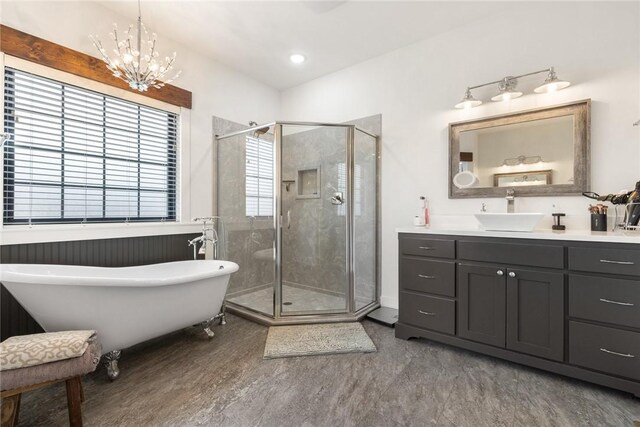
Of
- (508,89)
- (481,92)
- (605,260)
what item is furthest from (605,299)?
(481,92)

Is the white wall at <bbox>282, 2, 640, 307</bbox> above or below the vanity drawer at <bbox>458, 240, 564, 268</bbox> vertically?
above

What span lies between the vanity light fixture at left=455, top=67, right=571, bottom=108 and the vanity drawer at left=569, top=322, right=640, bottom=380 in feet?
5.61

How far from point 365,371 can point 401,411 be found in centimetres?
40

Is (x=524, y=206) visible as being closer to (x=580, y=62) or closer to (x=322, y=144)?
(x=580, y=62)

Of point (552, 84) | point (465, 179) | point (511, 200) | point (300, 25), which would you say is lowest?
point (511, 200)

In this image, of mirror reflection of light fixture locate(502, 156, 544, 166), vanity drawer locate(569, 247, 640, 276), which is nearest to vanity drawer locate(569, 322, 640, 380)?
vanity drawer locate(569, 247, 640, 276)

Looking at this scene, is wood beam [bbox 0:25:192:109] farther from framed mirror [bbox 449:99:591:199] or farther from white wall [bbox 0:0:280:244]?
framed mirror [bbox 449:99:591:199]

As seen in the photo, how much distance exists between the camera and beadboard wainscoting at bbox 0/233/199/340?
1.94 m

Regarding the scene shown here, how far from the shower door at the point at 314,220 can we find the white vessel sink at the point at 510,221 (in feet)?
4.16

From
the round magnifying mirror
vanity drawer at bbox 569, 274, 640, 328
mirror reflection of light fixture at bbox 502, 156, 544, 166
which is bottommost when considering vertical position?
vanity drawer at bbox 569, 274, 640, 328

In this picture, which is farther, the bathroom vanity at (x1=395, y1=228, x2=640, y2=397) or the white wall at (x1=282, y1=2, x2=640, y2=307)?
the white wall at (x1=282, y1=2, x2=640, y2=307)

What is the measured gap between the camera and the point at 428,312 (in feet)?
7.50

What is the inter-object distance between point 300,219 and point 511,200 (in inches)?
79.1

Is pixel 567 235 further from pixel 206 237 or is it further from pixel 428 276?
pixel 206 237
